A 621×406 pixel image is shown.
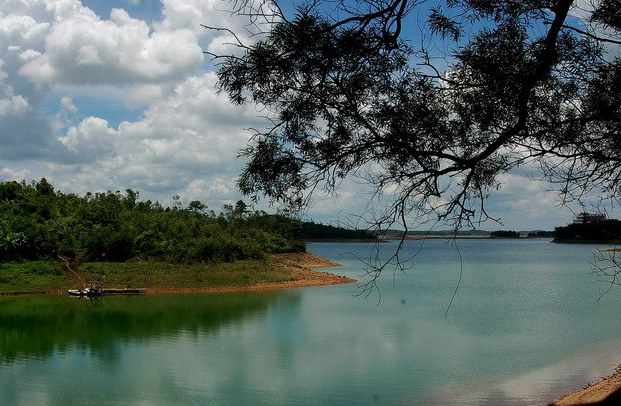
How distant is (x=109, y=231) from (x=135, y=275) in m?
4.71

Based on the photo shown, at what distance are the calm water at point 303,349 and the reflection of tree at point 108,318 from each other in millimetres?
73

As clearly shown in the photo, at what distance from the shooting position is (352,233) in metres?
5.70

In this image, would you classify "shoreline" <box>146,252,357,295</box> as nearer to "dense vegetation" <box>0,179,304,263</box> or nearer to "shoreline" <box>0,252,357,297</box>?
"shoreline" <box>0,252,357,297</box>

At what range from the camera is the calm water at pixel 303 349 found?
1236 cm

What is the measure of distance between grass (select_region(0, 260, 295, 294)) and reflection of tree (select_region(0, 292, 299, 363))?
2.43 meters

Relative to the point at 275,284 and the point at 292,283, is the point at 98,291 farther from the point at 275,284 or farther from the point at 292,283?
the point at 292,283

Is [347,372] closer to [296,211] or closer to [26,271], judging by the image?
[296,211]

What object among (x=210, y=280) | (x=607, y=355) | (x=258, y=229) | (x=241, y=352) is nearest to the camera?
(x=607, y=355)

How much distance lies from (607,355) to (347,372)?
723 cm

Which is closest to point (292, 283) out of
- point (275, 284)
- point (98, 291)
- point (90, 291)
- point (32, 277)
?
point (275, 284)

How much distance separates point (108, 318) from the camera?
2367 centimetres

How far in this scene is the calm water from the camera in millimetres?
12359

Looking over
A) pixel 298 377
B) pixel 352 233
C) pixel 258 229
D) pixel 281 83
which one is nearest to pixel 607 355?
pixel 298 377

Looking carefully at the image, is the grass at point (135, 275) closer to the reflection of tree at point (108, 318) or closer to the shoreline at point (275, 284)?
the shoreline at point (275, 284)
